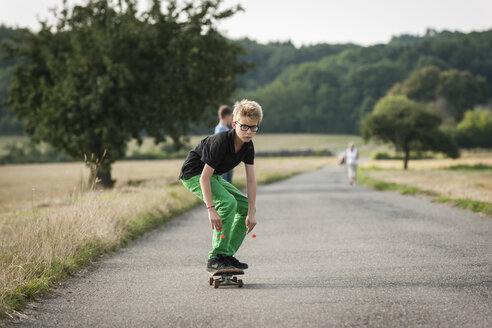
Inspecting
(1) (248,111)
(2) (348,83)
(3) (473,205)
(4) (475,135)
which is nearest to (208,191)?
(1) (248,111)

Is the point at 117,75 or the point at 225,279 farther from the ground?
the point at 117,75

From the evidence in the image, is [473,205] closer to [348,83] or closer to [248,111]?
[248,111]

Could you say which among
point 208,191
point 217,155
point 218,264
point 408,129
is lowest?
point 218,264

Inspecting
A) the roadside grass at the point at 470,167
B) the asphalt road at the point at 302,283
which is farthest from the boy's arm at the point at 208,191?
the roadside grass at the point at 470,167

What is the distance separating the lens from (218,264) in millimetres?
5332

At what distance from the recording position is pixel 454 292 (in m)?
4.82

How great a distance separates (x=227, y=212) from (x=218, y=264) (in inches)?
20.4

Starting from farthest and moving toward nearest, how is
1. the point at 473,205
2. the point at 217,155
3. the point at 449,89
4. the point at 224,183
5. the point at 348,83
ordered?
the point at 348,83, the point at 449,89, the point at 473,205, the point at 224,183, the point at 217,155

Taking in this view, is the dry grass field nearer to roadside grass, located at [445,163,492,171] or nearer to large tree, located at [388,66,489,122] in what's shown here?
roadside grass, located at [445,163,492,171]

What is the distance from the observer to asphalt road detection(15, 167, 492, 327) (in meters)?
4.14

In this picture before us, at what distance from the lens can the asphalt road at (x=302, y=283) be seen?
414 cm

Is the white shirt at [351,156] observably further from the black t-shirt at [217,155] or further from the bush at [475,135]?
the bush at [475,135]

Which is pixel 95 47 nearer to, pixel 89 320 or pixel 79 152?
pixel 79 152

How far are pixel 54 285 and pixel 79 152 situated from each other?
1863 centimetres
